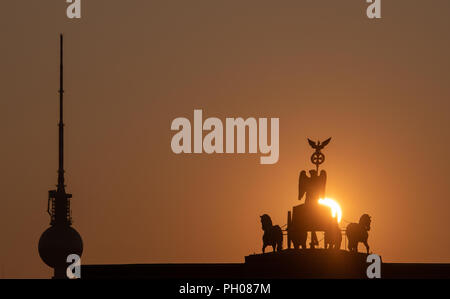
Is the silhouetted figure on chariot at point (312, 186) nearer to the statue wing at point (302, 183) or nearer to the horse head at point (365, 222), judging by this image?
the statue wing at point (302, 183)

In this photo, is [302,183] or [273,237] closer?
[302,183]

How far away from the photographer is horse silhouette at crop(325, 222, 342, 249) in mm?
111812

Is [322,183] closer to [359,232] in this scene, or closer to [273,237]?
[359,232]

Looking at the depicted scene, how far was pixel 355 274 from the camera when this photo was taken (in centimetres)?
11531

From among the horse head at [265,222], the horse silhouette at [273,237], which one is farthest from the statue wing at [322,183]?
the horse head at [265,222]

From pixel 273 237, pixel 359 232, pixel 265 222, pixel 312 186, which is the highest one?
pixel 312 186

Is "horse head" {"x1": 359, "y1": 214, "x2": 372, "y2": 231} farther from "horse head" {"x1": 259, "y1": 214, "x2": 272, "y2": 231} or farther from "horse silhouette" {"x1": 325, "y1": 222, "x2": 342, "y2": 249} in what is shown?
"horse head" {"x1": 259, "y1": 214, "x2": 272, "y2": 231}

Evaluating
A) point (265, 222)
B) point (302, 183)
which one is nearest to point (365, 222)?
point (302, 183)

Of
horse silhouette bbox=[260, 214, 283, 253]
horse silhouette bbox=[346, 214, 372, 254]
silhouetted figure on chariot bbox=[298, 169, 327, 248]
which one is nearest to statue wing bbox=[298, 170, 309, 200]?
silhouetted figure on chariot bbox=[298, 169, 327, 248]

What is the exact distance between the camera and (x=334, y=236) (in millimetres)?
112062

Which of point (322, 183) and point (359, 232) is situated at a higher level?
point (322, 183)
